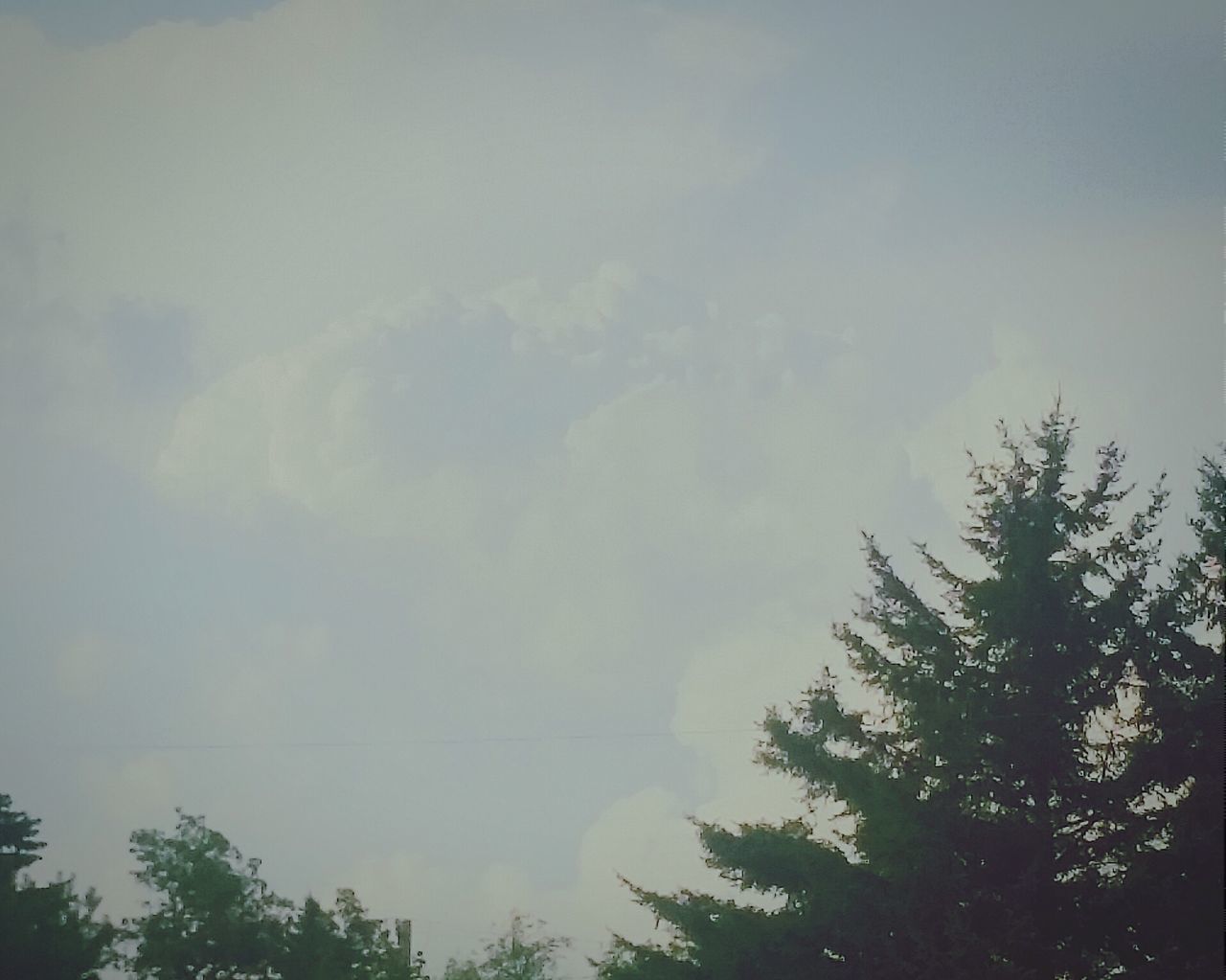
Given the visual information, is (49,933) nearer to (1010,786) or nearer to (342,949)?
(342,949)

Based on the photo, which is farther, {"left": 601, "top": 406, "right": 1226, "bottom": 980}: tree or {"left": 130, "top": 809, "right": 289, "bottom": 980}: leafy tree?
{"left": 130, "top": 809, "right": 289, "bottom": 980}: leafy tree

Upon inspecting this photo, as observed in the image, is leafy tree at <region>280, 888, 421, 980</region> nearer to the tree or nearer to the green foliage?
the green foliage

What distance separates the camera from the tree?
605 inches

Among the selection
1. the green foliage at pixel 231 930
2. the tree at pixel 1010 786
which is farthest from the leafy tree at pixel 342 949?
the tree at pixel 1010 786

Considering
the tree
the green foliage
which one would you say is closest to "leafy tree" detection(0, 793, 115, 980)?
the green foliage

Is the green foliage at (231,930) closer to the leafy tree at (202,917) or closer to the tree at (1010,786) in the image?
the leafy tree at (202,917)

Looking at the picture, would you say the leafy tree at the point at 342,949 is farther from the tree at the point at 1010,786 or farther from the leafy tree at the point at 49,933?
the tree at the point at 1010,786

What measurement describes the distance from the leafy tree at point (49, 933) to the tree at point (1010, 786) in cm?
1872

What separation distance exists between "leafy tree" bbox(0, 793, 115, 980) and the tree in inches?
737

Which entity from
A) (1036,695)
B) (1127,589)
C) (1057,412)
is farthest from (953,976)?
(1057,412)

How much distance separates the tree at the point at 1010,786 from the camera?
50.4ft

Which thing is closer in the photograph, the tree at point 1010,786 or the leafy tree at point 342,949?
the tree at point 1010,786

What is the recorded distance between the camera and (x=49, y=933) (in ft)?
90.9

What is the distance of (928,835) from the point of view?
1622 cm
